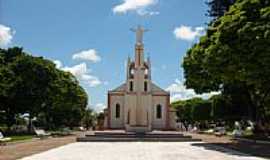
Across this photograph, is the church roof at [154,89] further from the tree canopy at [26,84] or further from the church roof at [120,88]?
the tree canopy at [26,84]

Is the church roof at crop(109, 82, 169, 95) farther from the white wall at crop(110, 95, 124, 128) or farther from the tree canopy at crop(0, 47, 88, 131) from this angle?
the tree canopy at crop(0, 47, 88, 131)

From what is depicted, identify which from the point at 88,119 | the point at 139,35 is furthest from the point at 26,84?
the point at 88,119

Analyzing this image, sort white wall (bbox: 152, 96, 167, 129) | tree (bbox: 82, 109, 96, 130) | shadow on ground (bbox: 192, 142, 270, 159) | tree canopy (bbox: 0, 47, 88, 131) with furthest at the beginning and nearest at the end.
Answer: tree (bbox: 82, 109, 96, 130) → white wall (bbox: 152, 96, 167, 129) → tree canopy (bbox: 0, 47, 88, 131) → shadow on ground (bbox: 192, 142, 270, 159)

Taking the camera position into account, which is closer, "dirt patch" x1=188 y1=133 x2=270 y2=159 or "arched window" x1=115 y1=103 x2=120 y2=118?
"dirt patch" x1=188 y1=133 x2=270 y2=159

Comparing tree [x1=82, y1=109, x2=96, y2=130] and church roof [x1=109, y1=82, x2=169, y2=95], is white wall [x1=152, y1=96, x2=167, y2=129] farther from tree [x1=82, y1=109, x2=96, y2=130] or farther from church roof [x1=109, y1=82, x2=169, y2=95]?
tree [x1=82, y1=109, x2=96, y2=130]

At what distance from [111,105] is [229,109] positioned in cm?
2913

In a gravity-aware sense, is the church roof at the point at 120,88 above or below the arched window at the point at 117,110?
above

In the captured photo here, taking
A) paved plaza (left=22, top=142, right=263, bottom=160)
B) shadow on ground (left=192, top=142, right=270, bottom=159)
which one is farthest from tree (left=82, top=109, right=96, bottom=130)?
paved plaza (left=22, top=142, right=263, bottom=160)

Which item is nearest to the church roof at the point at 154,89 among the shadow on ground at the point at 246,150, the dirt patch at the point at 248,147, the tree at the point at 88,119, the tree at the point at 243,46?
the tree at the point at 88,119

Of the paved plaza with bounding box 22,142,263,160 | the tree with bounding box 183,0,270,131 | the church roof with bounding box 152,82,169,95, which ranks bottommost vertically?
the paved plaza with bounding box 22,142,263,160

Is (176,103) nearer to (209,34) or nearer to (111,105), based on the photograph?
(111,105)

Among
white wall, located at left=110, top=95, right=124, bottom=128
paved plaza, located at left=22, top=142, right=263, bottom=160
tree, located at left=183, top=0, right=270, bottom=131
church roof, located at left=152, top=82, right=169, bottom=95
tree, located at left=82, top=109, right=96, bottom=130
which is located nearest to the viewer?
paved plaza, located at left=22, top=142, right=263, bottom=160

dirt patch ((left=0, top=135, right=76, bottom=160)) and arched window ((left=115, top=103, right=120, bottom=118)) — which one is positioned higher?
arched window ((left=115, top=103, right=120, bottom=118))

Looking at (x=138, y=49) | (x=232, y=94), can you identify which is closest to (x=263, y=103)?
(x=232, y=94)
